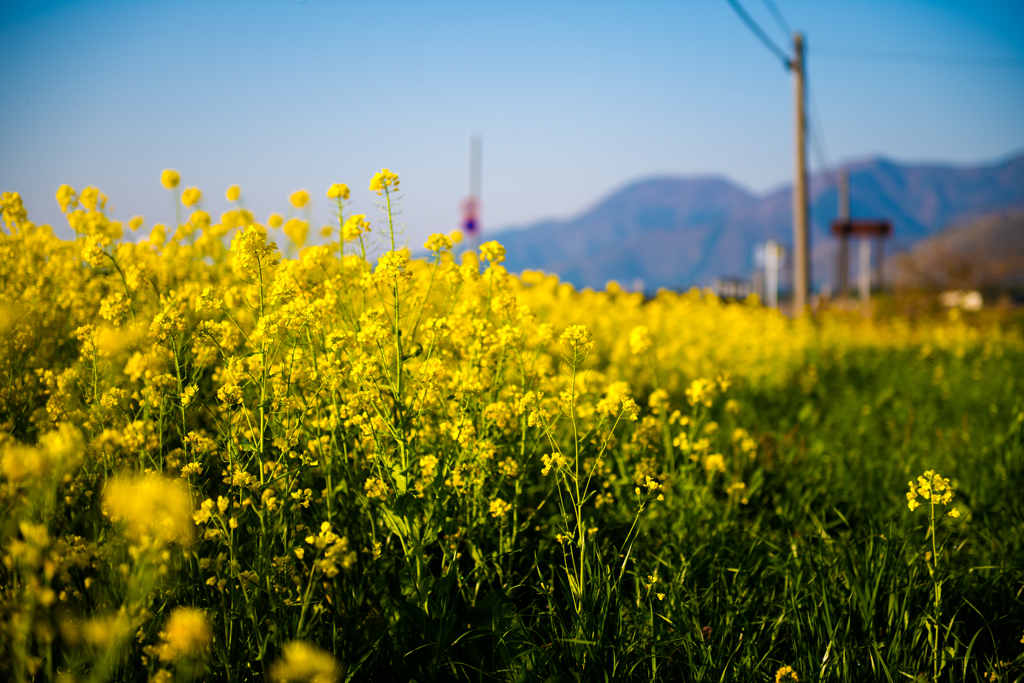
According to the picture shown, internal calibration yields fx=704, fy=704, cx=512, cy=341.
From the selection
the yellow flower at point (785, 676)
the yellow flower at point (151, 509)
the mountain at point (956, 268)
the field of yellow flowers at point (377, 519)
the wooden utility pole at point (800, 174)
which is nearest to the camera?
the yellow flower at point (151, 509)

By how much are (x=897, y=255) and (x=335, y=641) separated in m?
20.8

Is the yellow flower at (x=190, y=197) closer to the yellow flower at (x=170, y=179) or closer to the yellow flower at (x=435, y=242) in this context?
the yellow flower at (x=170, y=179)

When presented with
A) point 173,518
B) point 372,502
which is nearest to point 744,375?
point 372,502

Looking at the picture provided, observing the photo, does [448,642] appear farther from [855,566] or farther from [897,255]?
[897,255]

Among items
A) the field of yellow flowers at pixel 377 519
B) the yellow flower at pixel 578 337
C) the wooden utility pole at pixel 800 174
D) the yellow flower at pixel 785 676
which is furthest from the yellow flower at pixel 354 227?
the wooden utility pole at pixel 800 174

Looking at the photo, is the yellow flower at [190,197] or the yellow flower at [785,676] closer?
the yellow flower at [785,676]

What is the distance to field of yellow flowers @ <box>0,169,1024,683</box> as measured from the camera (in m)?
1.67

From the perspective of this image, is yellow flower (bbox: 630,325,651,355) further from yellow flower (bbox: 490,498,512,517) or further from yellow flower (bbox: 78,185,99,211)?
yellow flower (bbox: 78,185,99,211)

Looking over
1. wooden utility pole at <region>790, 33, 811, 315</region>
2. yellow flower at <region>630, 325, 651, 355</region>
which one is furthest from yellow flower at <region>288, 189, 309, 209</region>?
wooden utility pole at <region>790, 33, 811, 315</region>

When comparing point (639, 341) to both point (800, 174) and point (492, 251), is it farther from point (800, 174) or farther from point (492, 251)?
point (800, 174)

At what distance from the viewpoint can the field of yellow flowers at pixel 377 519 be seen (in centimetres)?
167

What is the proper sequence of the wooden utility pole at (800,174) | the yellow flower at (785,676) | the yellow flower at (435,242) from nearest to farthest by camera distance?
the yellow flower at (785,676) → the yellow flower at (435,242) → the wooden utility pole at (800,174)

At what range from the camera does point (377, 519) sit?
7.06ft

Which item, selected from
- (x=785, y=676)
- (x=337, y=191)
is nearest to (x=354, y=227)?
(x=337, y=191)
